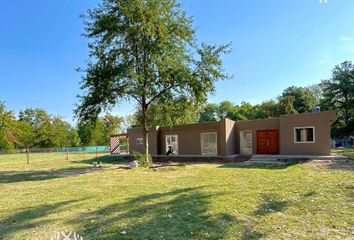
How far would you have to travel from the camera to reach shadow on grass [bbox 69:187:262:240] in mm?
4270

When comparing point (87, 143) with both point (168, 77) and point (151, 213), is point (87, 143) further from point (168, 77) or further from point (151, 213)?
point (151, 213)

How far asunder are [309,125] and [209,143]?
7.00 meters

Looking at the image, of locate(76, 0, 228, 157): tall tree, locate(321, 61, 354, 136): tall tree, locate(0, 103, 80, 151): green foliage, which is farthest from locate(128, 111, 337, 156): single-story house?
locate(0, 103, 80, 151): green foliage

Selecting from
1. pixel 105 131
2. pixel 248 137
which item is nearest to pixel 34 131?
pixel 105 131

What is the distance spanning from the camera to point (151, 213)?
18.2 feet

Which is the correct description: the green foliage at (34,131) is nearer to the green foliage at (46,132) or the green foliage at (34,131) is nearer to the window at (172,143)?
the green foliage at (46,132)

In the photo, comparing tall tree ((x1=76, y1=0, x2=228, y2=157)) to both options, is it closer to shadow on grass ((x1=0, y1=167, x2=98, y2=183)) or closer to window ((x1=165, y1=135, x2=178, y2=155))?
shadow on grass ((x1=0, y1=167, x2=98, y2=183))

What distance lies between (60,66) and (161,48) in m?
11.0

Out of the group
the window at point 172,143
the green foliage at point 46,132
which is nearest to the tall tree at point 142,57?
the window at point 172,143

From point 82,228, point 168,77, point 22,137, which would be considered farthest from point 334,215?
point 22,137

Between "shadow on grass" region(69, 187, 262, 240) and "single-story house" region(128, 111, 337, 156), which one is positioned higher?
"single-story house" region(128, 111, 337, 156)

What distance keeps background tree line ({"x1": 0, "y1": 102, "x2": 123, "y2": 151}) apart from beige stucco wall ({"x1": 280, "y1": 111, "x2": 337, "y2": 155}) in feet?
143

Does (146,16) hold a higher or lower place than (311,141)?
higher

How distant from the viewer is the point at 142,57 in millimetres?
15594
